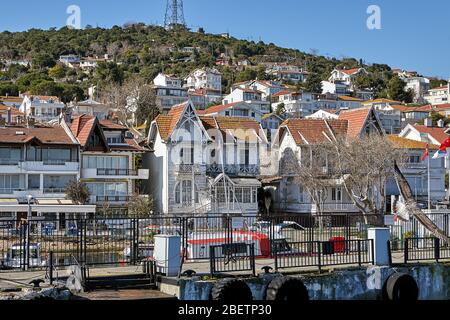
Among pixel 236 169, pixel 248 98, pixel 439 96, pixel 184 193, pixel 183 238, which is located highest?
pixel 439 96

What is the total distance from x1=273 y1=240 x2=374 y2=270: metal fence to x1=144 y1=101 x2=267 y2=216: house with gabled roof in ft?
94.7

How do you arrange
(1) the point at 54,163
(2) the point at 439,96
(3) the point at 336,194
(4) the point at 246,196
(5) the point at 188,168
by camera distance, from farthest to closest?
1. (2) the point at 439,96
2. (3) the point at 336,194
3. (4) the point at 246,196
4. (5) the point at 188,168
5. (1) the point at 54,163

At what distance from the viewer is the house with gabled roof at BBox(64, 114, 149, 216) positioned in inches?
2173

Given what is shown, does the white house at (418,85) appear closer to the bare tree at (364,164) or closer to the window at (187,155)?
the bare tree at (364,164)

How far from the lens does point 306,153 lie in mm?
58438

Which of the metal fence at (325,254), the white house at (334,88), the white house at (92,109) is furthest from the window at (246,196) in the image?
the white house at (334,88)

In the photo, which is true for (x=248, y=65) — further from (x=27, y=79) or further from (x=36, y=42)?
(x=27, y=79)

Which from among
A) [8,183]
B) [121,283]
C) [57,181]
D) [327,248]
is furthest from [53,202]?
[121,283]

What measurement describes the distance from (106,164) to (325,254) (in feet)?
110

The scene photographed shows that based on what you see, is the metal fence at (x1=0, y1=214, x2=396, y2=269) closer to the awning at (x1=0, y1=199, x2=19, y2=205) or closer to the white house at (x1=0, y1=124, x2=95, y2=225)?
the awning at (x1=0, y1=199, x2=19, y2=205)

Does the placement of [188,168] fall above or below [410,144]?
below

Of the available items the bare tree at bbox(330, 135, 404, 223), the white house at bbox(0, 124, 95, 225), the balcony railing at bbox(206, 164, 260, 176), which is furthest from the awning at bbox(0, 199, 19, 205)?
the bare tree at bbox(330, 135, 404, 223)

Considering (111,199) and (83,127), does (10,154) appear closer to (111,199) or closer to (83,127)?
(83,127)
